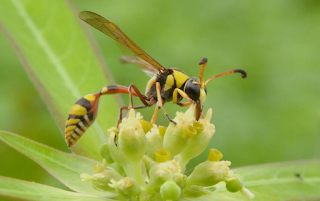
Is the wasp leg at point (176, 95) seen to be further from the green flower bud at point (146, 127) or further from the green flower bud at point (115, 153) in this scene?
the green flower bud at point (115, 153)

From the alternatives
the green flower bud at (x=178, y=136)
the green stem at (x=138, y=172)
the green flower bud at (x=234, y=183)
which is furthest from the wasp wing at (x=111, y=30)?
the green flower bud at (x=234, y=183)

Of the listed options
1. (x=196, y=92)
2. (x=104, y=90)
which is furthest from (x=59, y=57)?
(x=196, y=92)

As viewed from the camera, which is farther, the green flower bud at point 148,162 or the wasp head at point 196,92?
the wasp head at point 196,92

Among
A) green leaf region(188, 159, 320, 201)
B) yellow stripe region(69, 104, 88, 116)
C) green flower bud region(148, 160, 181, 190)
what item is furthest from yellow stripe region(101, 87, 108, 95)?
green leaf region(188, 159, 320, 201)

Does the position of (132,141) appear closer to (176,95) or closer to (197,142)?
(197,142)

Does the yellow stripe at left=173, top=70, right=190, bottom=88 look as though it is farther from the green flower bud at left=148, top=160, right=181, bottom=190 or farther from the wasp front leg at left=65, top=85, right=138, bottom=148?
the green flower bud at left=148, top=160, right=181, bottom=190

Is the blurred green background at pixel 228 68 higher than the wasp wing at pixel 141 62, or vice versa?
the blurred green background at pixel 228 68

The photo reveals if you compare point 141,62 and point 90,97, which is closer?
point 90,97

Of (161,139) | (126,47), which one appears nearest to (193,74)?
(126,47)
